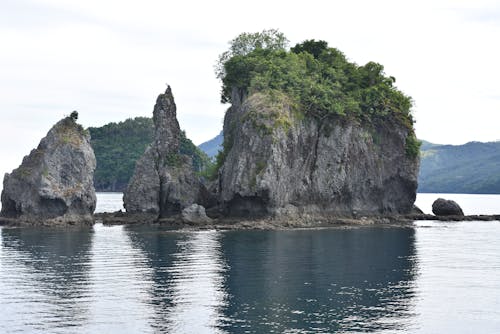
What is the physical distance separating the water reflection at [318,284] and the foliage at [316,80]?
140 feet

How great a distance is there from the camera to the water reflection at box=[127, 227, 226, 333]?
38469 millimetres

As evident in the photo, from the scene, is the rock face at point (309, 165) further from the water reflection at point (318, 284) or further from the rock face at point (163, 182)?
the water reflection at point (318, 284)

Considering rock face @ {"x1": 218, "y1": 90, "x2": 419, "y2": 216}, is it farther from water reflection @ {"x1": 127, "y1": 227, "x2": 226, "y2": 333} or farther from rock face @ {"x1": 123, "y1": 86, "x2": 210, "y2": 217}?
water reflection @ {"x1": 127, "y1": 227, "x2": 226, "y2": 333}

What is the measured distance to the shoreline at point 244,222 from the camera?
4072 inches

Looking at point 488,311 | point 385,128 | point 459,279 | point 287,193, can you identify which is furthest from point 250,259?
point 385,128

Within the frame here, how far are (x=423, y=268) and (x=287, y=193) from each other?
52.4 m

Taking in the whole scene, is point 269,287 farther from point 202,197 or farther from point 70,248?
point 202,197

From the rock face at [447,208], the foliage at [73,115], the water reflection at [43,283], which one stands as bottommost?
the water reflection at [43,283]

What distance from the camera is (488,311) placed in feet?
139

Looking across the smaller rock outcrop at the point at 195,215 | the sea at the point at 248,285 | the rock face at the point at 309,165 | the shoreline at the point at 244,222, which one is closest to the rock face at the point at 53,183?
the shoreline at the point at 244,222

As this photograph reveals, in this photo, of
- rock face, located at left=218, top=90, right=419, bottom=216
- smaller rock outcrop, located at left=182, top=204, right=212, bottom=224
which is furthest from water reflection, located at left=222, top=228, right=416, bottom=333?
rock face, located at left=218, top=90, right=419, bottom=216

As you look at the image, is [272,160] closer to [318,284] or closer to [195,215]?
[195,215]

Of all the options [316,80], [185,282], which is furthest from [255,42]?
[185,282]

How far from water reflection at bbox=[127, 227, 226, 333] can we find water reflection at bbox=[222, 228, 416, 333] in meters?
1.22
